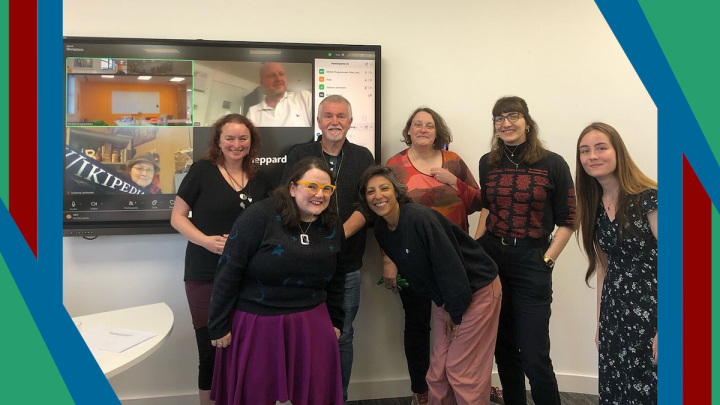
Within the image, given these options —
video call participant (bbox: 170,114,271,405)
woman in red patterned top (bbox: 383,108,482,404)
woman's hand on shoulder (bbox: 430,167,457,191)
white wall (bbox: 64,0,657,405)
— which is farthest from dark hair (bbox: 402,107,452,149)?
video call participant (bbox: 170,114,271,405)

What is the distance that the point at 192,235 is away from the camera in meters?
2.00

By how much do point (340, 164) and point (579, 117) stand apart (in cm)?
171

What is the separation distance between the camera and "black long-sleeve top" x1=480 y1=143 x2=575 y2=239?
2.05 metres

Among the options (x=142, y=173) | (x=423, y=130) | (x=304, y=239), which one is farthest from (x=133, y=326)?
(x=423, y=130)

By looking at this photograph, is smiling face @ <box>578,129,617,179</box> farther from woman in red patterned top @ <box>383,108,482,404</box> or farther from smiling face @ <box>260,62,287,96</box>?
smiling face @ <box>260,62,287,96</box>

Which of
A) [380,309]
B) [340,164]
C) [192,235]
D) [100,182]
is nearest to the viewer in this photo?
[192,235]

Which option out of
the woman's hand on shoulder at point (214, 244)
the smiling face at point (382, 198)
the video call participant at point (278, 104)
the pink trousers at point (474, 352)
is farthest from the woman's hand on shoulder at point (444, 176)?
the woman's hand on shoulder at point (214, 244)

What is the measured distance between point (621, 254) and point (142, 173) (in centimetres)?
241

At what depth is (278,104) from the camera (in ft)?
8.27

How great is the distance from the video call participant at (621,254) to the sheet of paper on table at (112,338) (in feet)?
5.89

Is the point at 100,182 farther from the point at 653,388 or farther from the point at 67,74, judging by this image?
the point at 653,388
